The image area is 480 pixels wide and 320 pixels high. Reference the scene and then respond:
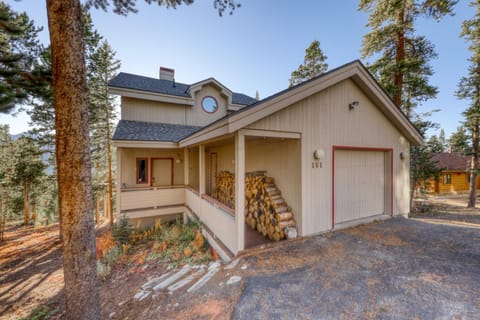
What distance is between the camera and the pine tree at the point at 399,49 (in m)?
8.16

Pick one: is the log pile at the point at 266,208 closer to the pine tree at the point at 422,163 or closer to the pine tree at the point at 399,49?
the pine tree at the point at 399,49

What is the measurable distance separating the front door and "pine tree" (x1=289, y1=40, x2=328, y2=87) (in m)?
15.9

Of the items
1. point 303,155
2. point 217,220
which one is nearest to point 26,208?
point 217,220

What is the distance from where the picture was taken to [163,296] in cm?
305

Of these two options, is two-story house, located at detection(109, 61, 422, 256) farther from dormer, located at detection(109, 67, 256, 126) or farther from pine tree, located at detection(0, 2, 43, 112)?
pine tree, located at detection(0, 2, 43, 112)

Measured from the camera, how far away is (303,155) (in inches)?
184

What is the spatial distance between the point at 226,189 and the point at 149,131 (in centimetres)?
445

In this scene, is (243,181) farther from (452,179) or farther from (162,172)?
(452,179)

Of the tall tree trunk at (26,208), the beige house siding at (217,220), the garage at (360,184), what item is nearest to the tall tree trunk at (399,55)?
the garage at (360,184)

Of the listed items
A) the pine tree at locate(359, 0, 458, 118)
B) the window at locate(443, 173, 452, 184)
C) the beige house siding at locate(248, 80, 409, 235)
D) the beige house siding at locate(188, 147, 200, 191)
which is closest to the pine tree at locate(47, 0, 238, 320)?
the beige house siding at locate(248, 80, 409, 235)

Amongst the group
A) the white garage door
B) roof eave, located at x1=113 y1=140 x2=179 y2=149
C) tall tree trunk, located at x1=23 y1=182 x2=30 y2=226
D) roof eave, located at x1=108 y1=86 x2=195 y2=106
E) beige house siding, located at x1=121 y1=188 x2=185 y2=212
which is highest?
roof eave, located at x1=108 y1=86 x2=195 y2=106

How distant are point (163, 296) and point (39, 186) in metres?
19.6

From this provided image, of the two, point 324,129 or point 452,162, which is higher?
point 324,129

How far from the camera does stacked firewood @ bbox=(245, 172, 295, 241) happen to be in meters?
4.78
